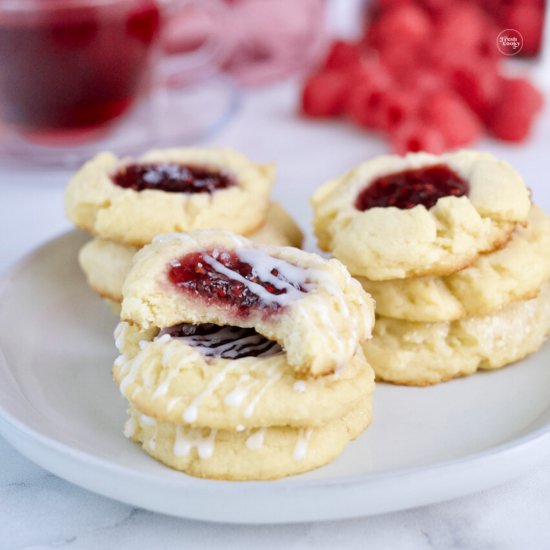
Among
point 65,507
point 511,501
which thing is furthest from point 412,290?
point 65,507

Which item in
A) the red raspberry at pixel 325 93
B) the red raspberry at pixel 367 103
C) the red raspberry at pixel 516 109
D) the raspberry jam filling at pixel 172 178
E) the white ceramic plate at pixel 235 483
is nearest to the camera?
the white ceramic plate at pixel 235 483

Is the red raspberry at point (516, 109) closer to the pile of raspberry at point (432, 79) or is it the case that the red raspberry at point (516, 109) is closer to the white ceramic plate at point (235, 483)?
the pile of raspberry at point (432, 79)

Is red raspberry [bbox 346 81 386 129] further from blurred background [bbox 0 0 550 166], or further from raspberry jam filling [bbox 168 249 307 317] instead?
raspberry jam filling [bbox 168 249 307 317]

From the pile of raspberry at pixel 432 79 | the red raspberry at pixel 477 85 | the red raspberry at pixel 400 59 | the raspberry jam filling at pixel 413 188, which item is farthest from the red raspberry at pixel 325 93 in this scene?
the raspberry jam filling at pixel 413 188

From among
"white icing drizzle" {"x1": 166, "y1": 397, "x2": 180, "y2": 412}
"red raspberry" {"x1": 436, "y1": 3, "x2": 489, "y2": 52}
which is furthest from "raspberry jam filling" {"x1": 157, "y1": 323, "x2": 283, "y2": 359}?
"red raspberry" {"x1": 436, "y1": 3, "x2": 489, "y2": 52}

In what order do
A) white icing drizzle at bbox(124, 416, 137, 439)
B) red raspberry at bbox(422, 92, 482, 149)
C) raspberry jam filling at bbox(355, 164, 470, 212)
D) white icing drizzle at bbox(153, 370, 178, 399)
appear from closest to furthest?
white icing drizzle at bbox(153, 370, 178, 399) → white icing drizzle at bbox(124, 416, 137, 439) → raspberry jam filling at bbox(355, 164, 470, 212) → red raspberry at bbox(422, 92, 482, 149)

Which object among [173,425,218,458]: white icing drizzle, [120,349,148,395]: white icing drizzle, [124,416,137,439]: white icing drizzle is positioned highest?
[120,349,148,395]: white icing drizzle

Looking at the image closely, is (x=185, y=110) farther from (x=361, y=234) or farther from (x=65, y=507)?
(x=65, y=507)
